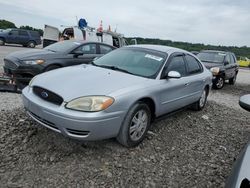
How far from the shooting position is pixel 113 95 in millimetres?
3488

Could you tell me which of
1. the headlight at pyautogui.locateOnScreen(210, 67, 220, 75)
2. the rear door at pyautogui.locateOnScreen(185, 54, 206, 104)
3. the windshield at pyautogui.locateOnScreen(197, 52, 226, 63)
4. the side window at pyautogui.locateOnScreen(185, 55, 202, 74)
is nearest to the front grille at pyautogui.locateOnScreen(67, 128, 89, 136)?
the rear door at pyautogui.locateOnScreen(185, 54, 206, 104)

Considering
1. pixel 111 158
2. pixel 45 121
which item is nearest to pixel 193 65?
pixel 111 158

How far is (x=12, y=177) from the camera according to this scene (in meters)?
3.06

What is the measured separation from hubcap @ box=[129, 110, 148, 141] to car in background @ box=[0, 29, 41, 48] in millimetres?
23666

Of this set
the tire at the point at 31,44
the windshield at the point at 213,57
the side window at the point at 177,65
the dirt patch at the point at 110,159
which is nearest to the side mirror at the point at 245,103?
the dirt patch at the point at 110,159

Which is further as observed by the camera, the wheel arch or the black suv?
the black suv

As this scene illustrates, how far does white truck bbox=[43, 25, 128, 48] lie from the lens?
14883 millimetres

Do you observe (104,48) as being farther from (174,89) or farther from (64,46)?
(174,89)

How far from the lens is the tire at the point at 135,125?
147 inches

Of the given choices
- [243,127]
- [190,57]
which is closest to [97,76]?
[190,57]

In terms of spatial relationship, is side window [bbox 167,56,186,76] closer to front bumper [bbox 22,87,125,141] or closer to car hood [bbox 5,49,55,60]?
front bumper [bbox 22,87,125,141]

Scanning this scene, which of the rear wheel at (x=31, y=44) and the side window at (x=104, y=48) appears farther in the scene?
the rear wheel at (x=31, y=44)

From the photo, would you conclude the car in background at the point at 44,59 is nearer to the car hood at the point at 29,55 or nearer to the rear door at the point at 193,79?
the car hood at the point at 29,55

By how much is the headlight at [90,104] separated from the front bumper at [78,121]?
6 centimetres
